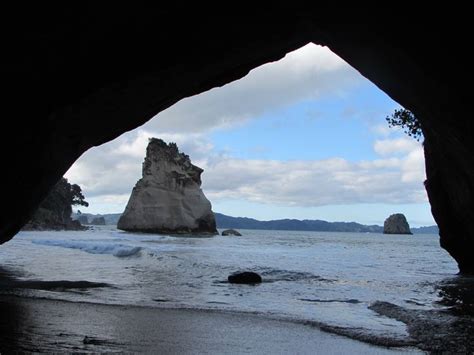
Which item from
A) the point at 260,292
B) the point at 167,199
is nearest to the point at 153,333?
the point at 260,292

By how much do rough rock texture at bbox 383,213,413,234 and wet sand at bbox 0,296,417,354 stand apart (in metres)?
162

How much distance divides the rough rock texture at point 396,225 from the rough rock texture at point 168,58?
162 m

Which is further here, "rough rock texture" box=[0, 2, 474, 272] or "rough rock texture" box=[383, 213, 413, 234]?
"rough rock texture" box=[383, 213, 413, 234]

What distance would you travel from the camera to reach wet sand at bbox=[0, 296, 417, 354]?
6.32m

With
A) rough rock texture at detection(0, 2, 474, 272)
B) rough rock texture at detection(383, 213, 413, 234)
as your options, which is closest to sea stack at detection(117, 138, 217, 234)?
rough rock texture at detection(0, 2, 474, 272)

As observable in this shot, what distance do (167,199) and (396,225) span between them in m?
110

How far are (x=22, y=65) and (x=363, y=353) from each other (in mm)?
6616

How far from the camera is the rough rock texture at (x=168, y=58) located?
5676 mm

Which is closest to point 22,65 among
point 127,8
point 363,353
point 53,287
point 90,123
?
point 127,8

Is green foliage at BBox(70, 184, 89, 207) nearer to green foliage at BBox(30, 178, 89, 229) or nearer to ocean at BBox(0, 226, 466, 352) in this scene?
green foliage at BBox(30, 178, 89, 229)

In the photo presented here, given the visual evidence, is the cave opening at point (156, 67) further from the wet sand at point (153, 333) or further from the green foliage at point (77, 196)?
the green foliage at point (77, 196)

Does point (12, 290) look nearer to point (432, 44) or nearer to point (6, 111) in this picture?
point (6, 111)

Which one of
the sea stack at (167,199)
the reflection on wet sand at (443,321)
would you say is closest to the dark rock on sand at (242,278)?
the reflection on wet sand at (443,321)

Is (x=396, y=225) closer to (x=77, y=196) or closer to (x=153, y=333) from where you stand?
(x=77, y=196)
